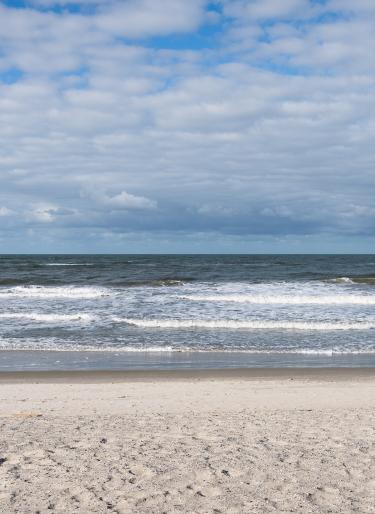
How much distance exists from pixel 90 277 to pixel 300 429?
35.5 meters

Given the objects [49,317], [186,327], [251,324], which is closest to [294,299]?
[251,324]

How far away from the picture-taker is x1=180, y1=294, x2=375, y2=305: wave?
24.8m

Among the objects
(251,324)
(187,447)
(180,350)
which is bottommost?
(180,350)

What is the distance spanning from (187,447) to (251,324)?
1249 centimetres

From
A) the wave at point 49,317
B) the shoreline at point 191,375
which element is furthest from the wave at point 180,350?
the wave at point 49,317

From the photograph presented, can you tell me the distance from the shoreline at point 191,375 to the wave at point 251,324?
6.04 m

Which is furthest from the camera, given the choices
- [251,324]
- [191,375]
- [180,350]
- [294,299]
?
[294,299]

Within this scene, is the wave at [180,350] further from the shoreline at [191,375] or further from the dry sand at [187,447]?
the dry sand at [187,447]

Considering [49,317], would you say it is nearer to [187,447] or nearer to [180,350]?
[180,350]

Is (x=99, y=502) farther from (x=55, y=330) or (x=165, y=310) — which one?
(x=165, y=310)

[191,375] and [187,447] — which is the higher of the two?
[187,447]

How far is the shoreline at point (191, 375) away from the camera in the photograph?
10.8m

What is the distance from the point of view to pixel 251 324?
18.5m

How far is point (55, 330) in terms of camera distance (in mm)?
17156
